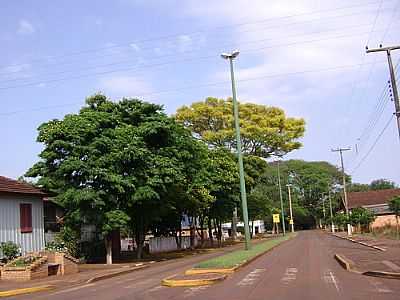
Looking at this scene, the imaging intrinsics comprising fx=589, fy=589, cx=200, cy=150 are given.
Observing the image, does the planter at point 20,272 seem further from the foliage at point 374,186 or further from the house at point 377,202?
the foliage at point 374,186

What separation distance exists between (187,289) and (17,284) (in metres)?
8.83

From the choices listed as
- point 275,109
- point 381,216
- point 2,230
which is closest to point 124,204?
point 2,230

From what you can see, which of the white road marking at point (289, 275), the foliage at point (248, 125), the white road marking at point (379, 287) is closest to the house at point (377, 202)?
the foliage at point (248, 125)

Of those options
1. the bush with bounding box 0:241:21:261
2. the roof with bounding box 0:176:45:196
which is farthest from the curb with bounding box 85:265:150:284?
the roof with bounding box 0:176:45:196

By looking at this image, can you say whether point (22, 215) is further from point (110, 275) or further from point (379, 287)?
point (379, 287)

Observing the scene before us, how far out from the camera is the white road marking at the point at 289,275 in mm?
18761

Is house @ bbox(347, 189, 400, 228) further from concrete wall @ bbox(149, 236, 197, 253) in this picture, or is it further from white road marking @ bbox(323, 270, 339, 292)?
white road marking @ bbox(323, 270, 339, 292)

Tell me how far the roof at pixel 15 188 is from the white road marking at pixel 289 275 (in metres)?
14.3

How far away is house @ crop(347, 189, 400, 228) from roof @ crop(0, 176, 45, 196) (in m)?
67.6

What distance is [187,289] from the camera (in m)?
17.5

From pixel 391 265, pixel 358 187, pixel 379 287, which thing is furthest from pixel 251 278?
pixel 358 187

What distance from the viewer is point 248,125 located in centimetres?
6669

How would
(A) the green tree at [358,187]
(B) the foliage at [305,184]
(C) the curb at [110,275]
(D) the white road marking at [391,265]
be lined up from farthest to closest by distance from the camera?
(A) the green tree at [358,187]
(B) the foliage at [305,184]
(C) the curb at [110,275]
(D) the white road marking at [391,265]

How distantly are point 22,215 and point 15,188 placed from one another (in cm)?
153
